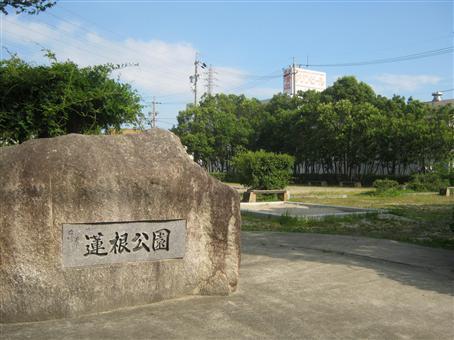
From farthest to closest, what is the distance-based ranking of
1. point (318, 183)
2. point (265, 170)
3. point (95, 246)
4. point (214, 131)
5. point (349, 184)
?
1. point (214, 131)
2. point (318, 183)
3. point (349, 184)
4. point (265, 170)
5. point (95, 246)

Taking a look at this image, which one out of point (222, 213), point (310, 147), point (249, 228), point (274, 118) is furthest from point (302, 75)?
point (222, 213)

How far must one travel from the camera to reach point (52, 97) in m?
5.75

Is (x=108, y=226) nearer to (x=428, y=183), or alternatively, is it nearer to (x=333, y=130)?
(x=428, y=183)

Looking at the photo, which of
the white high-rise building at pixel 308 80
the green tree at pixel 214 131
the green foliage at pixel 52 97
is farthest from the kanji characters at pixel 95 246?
the white high-rise building at pixel 308 80

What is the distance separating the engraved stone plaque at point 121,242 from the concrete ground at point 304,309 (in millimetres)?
488

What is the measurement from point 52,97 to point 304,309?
392 cm

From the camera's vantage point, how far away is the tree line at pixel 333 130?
30609mm

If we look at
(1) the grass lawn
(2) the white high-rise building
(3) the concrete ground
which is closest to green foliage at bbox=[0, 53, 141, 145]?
(3) the concrete ground

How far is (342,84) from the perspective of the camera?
3956 centimetres

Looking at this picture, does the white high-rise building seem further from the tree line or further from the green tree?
the green tree

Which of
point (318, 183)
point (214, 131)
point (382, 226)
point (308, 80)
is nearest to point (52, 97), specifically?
point (382, 226)

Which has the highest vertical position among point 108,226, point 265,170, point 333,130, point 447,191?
point 333,130

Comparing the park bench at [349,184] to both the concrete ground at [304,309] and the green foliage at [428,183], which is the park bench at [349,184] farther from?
the concrete ground at [304,309]

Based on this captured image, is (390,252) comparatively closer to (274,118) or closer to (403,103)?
(403,103)
